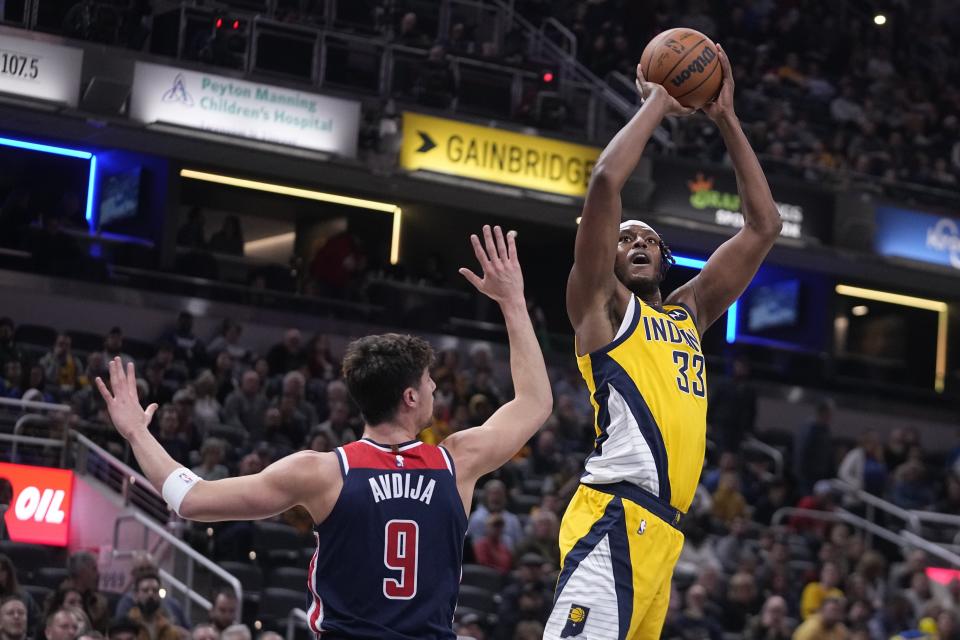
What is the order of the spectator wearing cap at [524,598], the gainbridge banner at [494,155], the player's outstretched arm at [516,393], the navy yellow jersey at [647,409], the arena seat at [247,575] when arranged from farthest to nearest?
the gainbridge banner at [494,155] < the arena seat at [247,575] < the spectator wearing cap at [524,598] < the navy yellow jersey at [647,409] < the player's outstretched arm at [516,393]

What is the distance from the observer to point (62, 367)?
16703 millimetres

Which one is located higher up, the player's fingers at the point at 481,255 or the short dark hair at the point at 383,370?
the player's fingers at the point at 481,255

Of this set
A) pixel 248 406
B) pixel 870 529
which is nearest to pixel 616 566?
pixel 248 406

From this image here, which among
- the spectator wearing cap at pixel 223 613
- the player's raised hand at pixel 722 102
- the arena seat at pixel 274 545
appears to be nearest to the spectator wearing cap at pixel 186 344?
the arena seat at pixel 274 545

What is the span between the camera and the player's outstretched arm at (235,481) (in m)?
5.00

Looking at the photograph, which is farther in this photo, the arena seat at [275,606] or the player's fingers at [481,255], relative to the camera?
the arena seat at [275,606]

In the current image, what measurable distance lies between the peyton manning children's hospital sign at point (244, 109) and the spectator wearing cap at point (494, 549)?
686cm

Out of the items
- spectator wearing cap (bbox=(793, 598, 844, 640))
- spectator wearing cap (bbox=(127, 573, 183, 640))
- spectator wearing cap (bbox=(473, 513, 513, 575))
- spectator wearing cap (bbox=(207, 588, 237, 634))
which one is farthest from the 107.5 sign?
spectator wearing cap (bbox=(793, 598, 844, 640))

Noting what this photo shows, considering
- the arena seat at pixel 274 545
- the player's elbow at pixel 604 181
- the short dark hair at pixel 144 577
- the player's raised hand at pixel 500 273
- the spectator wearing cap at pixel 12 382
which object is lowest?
the short dark hair at pixel 144 577

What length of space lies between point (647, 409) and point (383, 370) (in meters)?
1.51

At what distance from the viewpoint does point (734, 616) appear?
51.7 ft

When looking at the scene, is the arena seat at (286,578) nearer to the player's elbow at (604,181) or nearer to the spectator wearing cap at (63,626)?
the spectator wearing cap at (63,626)

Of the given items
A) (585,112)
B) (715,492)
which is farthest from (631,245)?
(585,112)

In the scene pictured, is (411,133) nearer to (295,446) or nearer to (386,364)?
(295,446)
